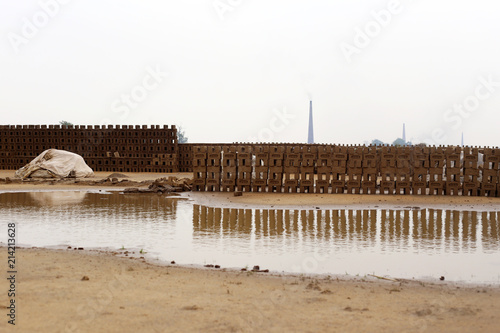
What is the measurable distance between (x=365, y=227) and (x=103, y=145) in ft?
101

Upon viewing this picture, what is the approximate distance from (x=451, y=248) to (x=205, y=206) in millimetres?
9468

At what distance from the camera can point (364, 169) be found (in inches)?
842

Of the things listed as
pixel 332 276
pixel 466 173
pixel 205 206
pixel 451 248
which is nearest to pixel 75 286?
pixel 332 276

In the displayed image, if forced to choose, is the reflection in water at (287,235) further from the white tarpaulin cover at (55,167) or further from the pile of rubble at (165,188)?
the white tarpaulin cover at (55,167)

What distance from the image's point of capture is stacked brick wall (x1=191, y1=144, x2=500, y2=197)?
68.9 ft

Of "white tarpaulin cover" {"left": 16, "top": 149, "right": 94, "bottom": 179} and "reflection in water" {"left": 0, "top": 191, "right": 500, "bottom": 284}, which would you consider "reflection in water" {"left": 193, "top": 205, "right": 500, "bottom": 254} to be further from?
"white tarpaulin cover" {"left": 16, "top": 149, "right": 94, "bottom": 179}

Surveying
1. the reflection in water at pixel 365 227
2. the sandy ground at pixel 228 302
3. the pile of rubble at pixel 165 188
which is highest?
the pile of rubble at pixel 165 188

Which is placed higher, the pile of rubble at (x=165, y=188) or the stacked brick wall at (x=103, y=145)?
the stacked brick wall at (x=103, y=145)

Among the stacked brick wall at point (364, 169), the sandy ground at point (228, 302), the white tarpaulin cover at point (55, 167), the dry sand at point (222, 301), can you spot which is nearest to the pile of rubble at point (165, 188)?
the stacked brick wall at point (364, 169)

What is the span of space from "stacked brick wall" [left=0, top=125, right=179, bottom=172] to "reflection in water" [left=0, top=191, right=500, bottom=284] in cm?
2036

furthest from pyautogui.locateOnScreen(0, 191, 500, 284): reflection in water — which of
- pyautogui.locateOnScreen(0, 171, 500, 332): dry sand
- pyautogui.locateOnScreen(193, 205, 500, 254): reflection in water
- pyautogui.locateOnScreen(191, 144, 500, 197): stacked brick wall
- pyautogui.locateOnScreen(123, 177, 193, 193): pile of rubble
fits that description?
pyautogui.locateOnScreen(123, 177, 193, 193): pile of rubble

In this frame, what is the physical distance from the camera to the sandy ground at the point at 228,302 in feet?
18.3

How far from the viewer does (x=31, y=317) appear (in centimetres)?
573

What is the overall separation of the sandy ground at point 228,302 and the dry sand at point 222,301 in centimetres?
1
